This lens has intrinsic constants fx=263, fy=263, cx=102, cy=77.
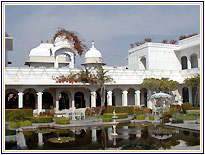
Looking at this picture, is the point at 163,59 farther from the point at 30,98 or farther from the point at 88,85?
the point at 30,98

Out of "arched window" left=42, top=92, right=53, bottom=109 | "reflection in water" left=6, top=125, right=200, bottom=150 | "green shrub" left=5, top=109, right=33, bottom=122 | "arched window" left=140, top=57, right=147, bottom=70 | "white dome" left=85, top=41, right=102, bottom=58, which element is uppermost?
"white dome" left=85, top=41, right=102, bottom=58

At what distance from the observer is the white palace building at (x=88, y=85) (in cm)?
2670

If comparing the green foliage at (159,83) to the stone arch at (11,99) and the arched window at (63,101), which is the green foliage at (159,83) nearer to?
the arched window at (63,101)

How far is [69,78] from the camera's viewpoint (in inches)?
1065

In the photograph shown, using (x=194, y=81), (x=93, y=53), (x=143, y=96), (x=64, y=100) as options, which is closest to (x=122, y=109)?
(x=64, y=100)

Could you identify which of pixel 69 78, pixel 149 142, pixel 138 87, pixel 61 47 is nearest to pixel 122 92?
pixel 138 87

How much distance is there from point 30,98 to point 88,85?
6.67 metres

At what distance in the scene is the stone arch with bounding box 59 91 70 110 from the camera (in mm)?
29906

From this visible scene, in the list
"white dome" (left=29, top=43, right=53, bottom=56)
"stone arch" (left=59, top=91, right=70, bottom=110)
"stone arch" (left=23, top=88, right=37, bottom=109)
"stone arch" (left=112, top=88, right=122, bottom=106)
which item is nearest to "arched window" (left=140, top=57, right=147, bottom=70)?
"stone arch" (left=112, top=88, right=122, bottom=106)

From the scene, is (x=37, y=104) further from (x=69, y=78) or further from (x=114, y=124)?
(x=114, y=124)

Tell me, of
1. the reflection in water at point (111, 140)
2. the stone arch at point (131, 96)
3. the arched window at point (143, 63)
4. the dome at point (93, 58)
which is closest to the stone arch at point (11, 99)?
the dome at point (93, 58)

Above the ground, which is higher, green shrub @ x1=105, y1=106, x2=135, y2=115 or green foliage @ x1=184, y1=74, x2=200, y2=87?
green foliage @ x1=184, y1=74, x2=200, y2=87

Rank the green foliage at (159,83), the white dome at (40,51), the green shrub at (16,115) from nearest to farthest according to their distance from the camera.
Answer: the green shrub at (16,115)
the green foliage at (159,83)
the white dome at (40,51)

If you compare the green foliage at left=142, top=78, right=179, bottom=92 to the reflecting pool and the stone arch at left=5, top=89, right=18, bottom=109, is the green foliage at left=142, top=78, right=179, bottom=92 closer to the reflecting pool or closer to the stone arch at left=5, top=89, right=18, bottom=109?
the reflecting pool
